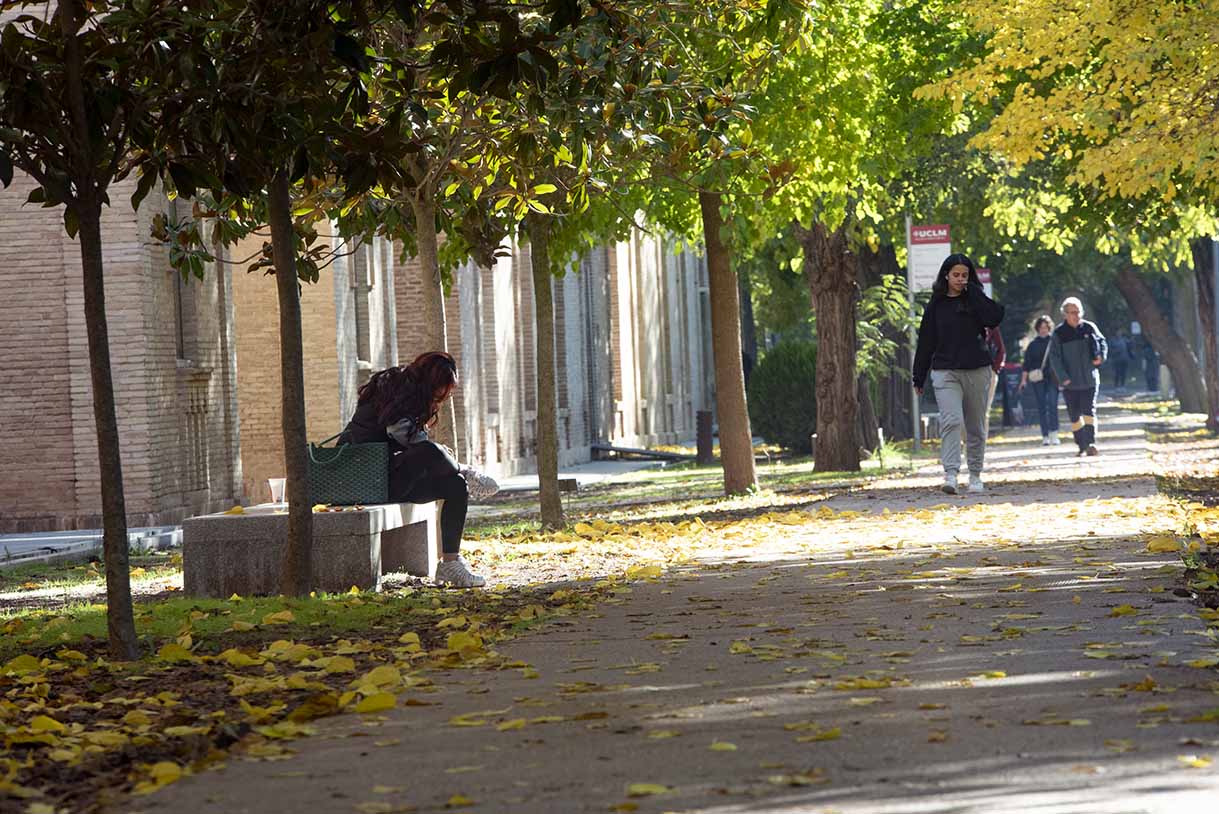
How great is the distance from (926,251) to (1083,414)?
10.3 ft

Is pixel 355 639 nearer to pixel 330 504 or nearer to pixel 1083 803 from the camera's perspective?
pixel 330 504

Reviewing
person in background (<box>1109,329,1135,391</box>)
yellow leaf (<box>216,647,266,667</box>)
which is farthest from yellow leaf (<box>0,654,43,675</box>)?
person in background (<box>1109,329,1135,391</box>)

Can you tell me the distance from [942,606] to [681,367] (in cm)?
4445

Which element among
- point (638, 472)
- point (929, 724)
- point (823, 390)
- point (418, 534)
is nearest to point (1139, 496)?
point (418, 534)

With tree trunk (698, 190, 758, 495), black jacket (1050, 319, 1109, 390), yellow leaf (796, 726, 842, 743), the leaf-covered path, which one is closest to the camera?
the leaf-covered path

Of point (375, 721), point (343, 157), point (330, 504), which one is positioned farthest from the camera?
point (330, 504)

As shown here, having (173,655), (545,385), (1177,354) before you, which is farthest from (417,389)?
(1177,354)

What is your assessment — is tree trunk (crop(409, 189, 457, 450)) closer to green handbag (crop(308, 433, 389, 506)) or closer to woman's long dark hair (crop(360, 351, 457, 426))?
woman's long dark hair (crop(360, 351, 457, 426))

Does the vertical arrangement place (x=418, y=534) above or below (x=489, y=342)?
below

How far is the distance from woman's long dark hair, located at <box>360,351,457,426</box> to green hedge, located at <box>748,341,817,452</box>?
2258cm

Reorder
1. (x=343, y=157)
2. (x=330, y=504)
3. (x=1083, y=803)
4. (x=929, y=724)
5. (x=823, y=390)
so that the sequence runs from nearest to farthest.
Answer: (x=1083, y=803) → (x=929, y=724) → (x=343, y=157) → (x=330, y=504) → (x=823, y=390)

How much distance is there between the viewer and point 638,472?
111ft

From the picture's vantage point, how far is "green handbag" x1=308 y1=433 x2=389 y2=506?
1183 centimetres

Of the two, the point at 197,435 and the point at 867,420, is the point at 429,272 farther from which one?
the point at 867,420
